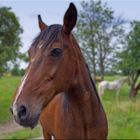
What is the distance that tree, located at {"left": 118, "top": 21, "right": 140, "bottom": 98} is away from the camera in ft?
61.6

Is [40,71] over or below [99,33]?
over

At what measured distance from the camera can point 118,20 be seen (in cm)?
2712

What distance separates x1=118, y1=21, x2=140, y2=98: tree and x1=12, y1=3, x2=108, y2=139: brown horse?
15631 mm

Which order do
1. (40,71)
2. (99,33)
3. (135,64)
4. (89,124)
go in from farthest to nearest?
(99,33) → (135,64) → (89,124) → (40,71)

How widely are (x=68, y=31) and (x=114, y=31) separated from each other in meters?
24.4

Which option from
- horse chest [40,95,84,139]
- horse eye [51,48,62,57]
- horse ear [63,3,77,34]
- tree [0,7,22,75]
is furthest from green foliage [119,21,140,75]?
horse eye [51,48,62,57]

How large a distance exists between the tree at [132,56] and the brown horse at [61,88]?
615 inches

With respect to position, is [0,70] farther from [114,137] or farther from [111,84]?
[111,84]

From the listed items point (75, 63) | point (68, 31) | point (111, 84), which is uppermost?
point (68, 31)

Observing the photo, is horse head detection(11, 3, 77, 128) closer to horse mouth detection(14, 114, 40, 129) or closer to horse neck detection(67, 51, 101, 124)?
horse mouth detection(14, 114, 40, 129)

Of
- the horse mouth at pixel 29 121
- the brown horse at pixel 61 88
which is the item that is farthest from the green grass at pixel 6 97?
the horse mouth at pixel 29 121

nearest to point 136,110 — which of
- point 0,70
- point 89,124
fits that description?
point 0,70

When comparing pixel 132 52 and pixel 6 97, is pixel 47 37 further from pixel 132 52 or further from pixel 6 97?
pixel 132 52

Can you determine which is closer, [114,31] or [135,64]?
[135,64]
